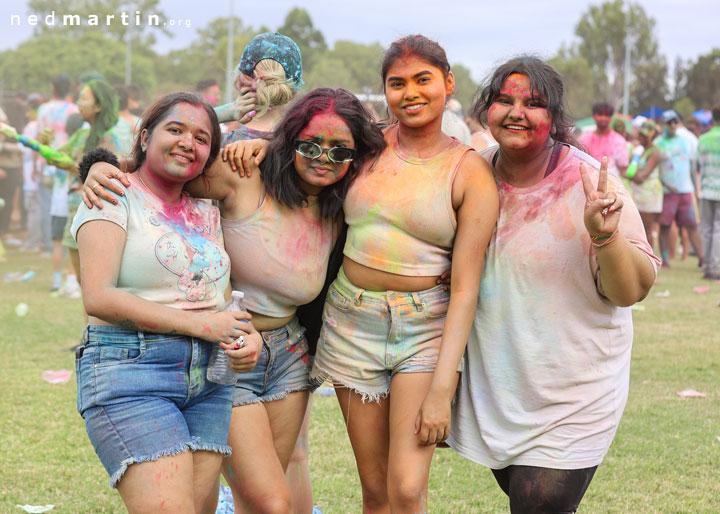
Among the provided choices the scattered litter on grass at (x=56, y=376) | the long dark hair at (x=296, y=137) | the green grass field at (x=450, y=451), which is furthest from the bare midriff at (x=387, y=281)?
the scattered litter on grass at (x=56, y=376)

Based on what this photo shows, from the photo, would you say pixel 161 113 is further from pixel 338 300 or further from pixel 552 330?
pixel 552 330

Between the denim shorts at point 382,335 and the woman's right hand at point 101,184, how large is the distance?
880 mm

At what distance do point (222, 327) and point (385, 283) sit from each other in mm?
621

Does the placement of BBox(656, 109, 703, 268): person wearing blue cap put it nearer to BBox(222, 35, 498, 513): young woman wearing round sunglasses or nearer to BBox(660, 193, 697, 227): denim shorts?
BBox(660, 193, 697, 227): denim shorts

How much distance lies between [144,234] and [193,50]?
71192 mm

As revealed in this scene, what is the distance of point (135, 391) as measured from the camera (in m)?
2.48

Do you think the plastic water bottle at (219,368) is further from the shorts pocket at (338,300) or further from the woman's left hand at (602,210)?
the woman's left hand at (602,210)

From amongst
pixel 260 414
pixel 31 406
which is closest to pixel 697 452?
pixel 260 414

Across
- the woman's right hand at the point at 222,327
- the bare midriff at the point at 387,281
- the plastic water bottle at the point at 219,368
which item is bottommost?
the plastic water bottle at the point at 219,368

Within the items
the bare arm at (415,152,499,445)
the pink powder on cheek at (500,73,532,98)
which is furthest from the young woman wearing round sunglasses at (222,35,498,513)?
the pink powder on cheek at (500,73,532,98)

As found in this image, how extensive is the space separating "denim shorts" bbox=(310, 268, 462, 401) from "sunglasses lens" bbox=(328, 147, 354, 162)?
1.46ft

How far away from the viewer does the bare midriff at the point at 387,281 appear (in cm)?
290

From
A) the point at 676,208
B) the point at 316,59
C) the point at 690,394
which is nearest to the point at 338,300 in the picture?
the point at 690,394

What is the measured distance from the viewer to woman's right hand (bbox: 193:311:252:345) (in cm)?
258
